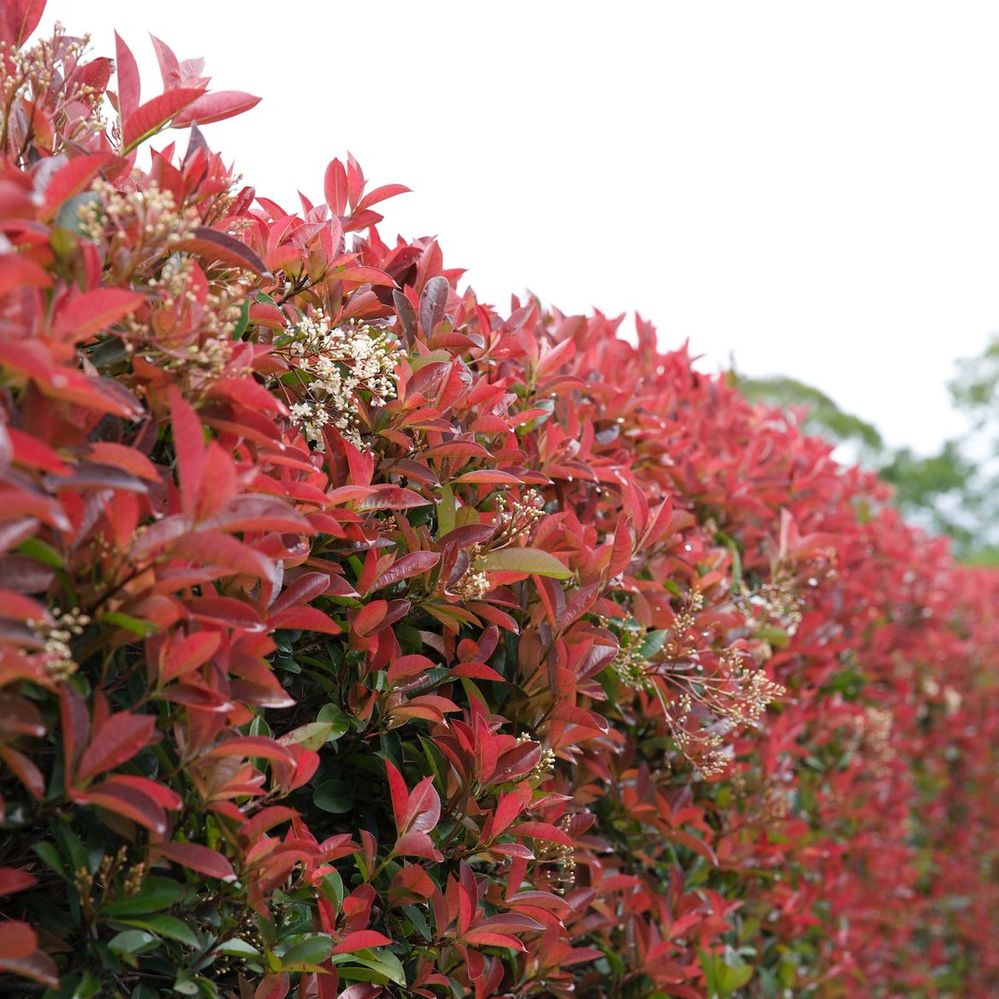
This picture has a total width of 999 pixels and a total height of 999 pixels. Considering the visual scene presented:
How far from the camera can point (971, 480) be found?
28.5m

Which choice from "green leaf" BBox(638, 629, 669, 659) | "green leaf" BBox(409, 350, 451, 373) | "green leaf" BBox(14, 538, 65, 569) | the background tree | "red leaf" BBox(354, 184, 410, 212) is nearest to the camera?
"green leaf" BBox(14, 538, 65, 569)

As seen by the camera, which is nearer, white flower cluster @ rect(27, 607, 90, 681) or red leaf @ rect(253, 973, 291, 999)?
white flower cluster @ rect(27, 607, 90, 681)

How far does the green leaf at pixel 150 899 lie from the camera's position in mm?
1214

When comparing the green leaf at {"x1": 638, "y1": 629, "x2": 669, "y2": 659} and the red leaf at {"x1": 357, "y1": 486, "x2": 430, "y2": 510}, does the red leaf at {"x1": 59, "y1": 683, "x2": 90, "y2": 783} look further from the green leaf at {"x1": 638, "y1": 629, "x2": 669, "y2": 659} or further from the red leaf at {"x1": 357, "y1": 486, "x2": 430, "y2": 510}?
the green leaf at {"x1": 638, "y1": 629, "x2": 669, "y2": 659}

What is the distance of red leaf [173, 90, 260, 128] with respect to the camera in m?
1.55

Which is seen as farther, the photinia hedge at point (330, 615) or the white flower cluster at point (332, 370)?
the white flower cluster at point (332, 370)

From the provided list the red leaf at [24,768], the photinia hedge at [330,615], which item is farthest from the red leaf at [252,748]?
the red leaf at [24,768]

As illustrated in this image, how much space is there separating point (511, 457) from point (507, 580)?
288mm

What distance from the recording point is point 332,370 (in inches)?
63.0

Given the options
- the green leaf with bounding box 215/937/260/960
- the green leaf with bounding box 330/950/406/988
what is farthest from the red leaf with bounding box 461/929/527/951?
the green leaf with bounding box 215/937/260/960

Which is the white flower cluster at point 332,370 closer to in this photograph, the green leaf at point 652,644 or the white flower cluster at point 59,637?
the white flower cluster at point 59,637

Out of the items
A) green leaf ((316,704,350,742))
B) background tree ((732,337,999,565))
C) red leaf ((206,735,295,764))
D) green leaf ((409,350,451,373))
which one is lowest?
red leaf ((206,735,295,764))

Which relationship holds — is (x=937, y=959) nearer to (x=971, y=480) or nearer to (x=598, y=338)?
(x=598, y=338)

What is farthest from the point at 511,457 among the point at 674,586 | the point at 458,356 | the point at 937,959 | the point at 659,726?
the point at 937,959
